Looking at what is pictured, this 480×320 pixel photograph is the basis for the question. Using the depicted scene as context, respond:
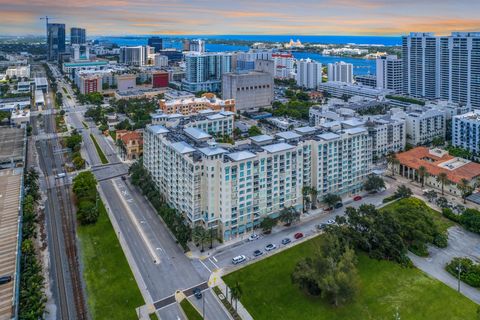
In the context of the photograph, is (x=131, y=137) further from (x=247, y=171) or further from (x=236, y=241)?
(x=236, y=241)

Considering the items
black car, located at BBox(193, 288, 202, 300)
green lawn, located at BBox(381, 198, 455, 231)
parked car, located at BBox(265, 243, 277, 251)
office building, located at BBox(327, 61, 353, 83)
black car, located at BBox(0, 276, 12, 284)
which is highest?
office building, located at BBox(327, 61, 353, 83)

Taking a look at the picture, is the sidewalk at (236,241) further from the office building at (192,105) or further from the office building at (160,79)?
the office building at (160,79)

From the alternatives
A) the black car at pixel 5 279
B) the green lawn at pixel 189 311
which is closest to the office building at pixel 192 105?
the black car at pixel 5 279

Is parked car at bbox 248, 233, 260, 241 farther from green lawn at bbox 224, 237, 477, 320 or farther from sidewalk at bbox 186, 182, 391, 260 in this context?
green lawn at bbox 224, 237, 477, 320

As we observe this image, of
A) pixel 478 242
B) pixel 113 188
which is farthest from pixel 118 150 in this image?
pixel 478 242

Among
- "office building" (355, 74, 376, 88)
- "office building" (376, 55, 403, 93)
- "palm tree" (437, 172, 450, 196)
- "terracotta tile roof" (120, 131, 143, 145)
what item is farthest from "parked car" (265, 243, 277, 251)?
"office building" (355, 74, 376, 88)
